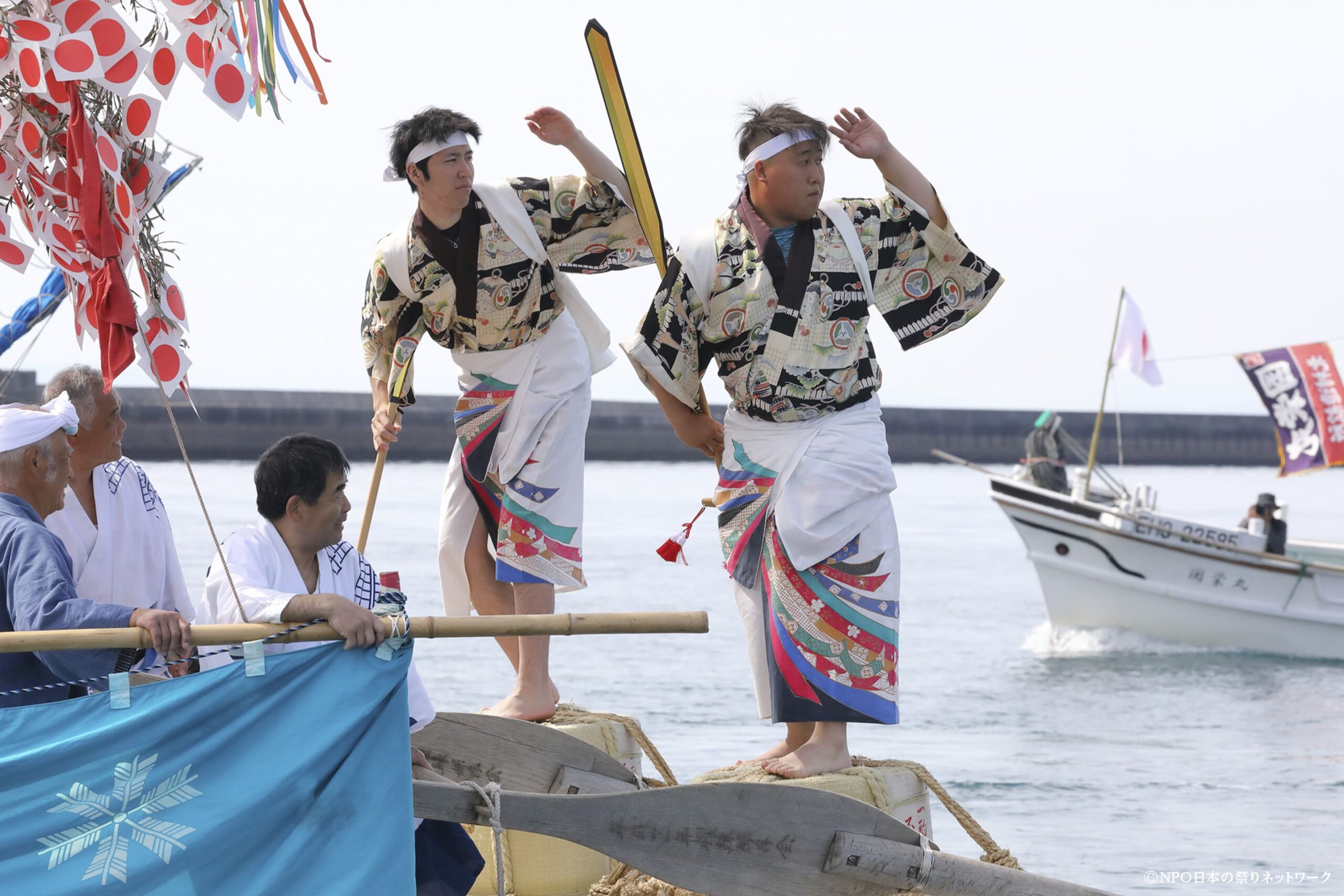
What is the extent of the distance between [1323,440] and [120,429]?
14.9m

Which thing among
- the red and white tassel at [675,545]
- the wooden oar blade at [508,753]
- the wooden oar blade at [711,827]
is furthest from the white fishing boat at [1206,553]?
the wooden oar blade at [711,827]

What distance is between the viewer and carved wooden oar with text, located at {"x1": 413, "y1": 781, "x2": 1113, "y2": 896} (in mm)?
3260

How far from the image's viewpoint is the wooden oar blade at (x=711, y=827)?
3.25 meters

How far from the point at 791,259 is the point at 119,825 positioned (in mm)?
2192

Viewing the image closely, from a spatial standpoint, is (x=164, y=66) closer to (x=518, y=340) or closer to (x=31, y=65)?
(x=31, y=65)

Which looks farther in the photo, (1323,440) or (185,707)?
(1323,440)

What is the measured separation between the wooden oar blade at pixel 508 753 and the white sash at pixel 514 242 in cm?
134

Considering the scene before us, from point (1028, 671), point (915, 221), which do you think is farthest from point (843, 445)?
point (1028, 671)

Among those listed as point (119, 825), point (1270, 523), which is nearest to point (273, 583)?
point (119, 825)

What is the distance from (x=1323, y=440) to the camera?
637 inches

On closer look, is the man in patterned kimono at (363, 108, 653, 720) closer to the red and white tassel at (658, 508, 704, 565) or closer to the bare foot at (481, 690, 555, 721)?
the bare foot at (481, 690, 555, 721)

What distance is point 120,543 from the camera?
3725 millimetres

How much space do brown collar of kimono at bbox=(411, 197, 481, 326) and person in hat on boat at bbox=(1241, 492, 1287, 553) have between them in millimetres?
13580

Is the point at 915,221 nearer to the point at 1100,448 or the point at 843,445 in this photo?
the point at 843,445
